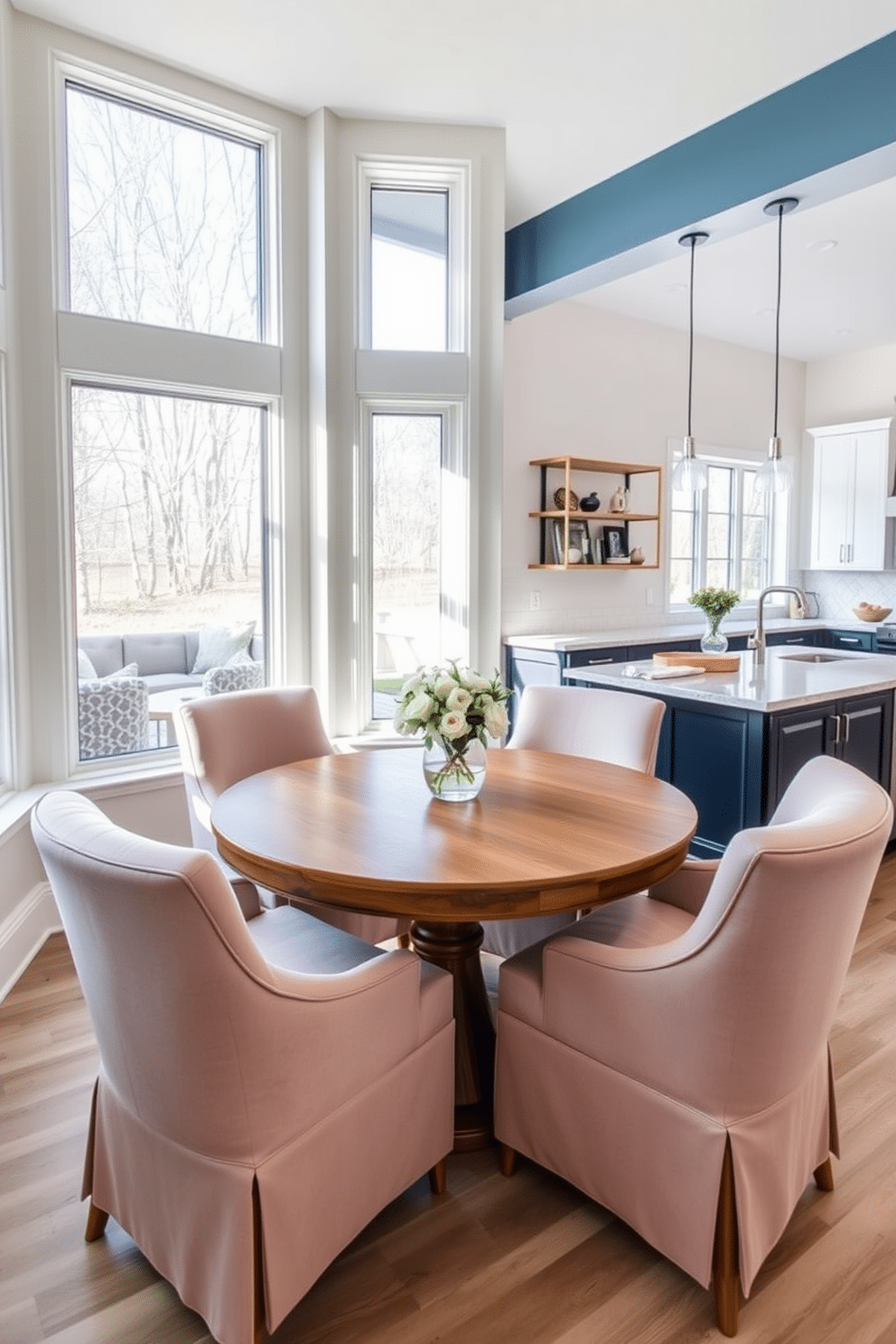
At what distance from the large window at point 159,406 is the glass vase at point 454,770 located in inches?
71.8

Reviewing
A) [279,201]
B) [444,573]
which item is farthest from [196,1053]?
[279,201]

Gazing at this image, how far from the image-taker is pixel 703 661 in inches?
150

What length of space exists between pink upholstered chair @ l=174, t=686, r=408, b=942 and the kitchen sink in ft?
8.43

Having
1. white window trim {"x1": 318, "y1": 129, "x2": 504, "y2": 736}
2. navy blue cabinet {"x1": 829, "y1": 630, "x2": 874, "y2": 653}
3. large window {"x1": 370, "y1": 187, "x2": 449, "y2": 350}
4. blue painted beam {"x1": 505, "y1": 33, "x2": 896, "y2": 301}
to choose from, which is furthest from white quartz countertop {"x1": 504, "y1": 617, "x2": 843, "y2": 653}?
blue painted beam {"x1": 505, "y1": 33, "x2": 896, "y2": 301}

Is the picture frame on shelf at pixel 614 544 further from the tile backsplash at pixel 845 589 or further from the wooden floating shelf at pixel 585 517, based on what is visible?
the tile backsplash at pixel 845 589

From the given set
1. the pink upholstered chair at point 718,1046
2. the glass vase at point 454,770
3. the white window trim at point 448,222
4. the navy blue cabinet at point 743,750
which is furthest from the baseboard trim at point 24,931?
the white window trim at point 448,222

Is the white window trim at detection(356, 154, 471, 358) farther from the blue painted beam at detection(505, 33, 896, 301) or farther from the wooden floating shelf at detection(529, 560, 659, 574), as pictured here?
the wooden floating shelf at detection(529, 560, 659, 574)

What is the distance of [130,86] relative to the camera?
130 inches

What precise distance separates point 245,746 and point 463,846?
1.13 metres

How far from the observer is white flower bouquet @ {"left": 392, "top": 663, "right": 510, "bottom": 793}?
6.52ft

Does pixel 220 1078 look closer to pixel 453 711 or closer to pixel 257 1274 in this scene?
pixel 257 1274

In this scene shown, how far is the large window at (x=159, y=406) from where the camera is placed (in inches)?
129

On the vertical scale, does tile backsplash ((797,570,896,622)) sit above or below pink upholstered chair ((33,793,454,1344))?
above

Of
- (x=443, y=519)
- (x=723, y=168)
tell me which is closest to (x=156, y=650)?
(x=443, y=519)
